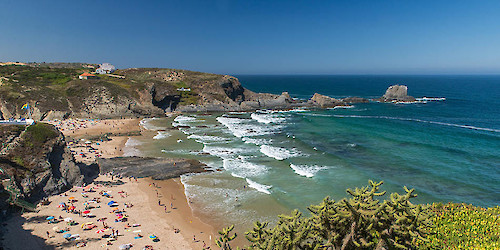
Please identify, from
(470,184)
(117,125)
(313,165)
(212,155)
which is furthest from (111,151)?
(470,184)

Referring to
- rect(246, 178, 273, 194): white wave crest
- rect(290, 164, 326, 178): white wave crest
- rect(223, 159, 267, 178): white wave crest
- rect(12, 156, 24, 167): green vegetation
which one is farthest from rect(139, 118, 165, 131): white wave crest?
rect(290, 164, 326, 178): white wave crest

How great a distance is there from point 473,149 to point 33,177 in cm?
6143

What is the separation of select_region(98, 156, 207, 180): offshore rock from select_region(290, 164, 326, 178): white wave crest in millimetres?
Answer: 12435

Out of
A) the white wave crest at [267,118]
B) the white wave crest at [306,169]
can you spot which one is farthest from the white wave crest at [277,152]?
the white wave crest at [267,118]

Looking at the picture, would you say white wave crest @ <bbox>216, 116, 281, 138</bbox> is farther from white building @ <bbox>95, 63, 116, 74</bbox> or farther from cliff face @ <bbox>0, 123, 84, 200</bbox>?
white building @ <bbox>95, 63, 116, 74</bbox>

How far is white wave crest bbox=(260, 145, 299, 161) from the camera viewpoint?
42.7 metres

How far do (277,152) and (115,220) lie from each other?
86.9 feet

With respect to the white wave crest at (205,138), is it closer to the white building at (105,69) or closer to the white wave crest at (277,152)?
the white wave crest at (277,152)

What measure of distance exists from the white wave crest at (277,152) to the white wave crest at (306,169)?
3826mm

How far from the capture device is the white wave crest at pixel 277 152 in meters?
42.7

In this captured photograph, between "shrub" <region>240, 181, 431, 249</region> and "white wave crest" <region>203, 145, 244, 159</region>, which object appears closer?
"shrub" <region>240, 181, 431, 249</region>

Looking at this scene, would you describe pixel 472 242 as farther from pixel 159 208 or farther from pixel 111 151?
pixel 111 151

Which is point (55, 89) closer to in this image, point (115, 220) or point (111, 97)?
point (111, 97)

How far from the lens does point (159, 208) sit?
27578 millimetres
